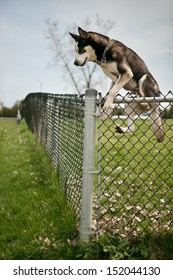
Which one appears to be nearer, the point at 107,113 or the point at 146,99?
the point at 146,99

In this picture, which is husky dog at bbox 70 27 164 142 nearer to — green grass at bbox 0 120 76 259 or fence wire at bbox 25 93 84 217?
fence wire at bbox 25 93 84 217

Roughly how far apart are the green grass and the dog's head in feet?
5.28

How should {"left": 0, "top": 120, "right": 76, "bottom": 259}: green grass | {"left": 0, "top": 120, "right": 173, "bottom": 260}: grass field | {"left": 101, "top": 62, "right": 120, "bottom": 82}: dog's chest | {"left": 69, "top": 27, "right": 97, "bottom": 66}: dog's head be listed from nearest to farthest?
{"left": 0, "top": 120, "right": 173, "bottom": 260}: grass field, {"left": 0, "top": 120, "right": 76, "bottom": 259}: green grass, {"left": 101, "top": 62, "right": 120, "bottom": 82}: dog's chest, {"left": 69, "top": 27, "right": 97, "bottom": 66}: dog's head

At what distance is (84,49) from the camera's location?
15.8 feet

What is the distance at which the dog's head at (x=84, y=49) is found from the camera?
4.80m

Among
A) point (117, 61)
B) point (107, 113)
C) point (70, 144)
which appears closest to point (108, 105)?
point (107, 113)

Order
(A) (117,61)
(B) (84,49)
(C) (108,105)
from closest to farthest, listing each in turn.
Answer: (C) (108,105), (A) (117,61), (B) (84,49)

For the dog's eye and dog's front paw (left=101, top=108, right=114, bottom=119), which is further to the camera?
the dog's eye

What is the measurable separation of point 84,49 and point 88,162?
88.1 inches

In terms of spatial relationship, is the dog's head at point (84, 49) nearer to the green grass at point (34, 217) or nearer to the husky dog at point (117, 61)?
the husky dog at point (117, 61)

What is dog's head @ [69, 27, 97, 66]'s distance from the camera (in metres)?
4.80

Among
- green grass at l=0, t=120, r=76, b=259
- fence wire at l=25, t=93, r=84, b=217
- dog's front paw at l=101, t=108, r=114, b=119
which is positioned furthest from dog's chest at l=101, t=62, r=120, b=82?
green grass at l=0, t=120, r=76, b=259

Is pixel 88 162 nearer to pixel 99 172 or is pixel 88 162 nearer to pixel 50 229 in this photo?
pixel 99 172
